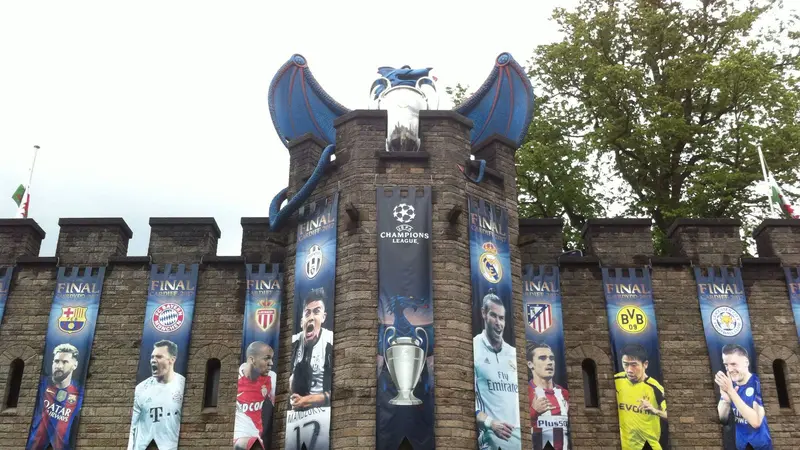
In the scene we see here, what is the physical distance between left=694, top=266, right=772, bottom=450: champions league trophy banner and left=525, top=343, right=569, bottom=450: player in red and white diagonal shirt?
244 centimetres

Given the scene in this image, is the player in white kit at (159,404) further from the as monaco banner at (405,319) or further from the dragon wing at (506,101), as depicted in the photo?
the dragon wing at (506,101)

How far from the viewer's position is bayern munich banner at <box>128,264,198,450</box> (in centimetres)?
1167

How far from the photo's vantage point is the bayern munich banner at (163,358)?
38.3ft

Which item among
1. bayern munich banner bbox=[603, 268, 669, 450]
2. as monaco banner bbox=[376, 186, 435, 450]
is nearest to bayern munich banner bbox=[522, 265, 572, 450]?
bayern munich banner bbox=[603, 268, 669, 450]

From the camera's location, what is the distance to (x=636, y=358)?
478 inches

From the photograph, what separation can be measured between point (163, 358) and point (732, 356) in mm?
A: 9050

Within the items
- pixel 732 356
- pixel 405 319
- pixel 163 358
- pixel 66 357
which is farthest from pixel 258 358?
pixel 732 356

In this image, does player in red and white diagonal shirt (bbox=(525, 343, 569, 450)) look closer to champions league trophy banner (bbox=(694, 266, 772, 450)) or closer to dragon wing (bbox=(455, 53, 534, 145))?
champions league trophy banner (bbox=(694, 266, 772, 450))

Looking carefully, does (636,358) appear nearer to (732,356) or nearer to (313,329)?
(732,356)

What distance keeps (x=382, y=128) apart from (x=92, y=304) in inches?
221

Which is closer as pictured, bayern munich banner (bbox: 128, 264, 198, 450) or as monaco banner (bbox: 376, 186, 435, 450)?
as monaco banner (bbox: 376, 186, 435, 450)

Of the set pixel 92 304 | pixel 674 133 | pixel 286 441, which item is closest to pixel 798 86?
pixel 674 133

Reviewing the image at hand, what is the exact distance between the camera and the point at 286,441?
10.4 m

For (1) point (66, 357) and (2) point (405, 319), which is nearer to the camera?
(2) point (405, 319)
